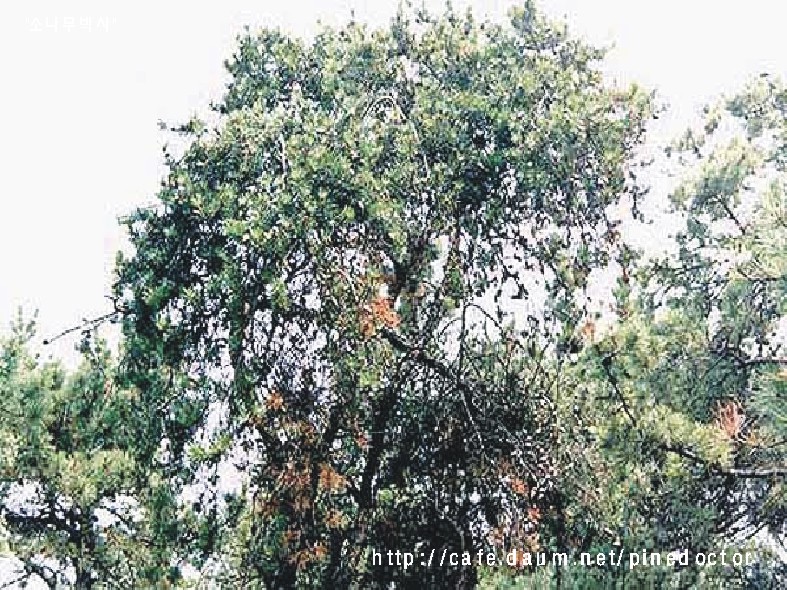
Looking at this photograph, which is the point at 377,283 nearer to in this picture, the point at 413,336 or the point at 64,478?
the point at 413,336

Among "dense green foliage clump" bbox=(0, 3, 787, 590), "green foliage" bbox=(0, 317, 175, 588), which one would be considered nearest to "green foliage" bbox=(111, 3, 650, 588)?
"dense green foliage clump" bbox=(0, 3, 787, 590)

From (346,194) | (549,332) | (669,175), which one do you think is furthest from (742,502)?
(346,194)

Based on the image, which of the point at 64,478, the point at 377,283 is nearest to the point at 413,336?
the point at 377,283

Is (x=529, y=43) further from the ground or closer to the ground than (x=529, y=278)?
further from the ground

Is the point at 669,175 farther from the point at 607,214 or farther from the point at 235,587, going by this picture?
the point at 235,587

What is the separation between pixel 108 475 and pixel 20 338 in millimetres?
1623

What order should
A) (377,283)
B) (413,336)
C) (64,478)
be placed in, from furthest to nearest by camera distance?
(64,478), (413,336), (377,283)

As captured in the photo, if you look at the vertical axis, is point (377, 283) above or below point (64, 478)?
below

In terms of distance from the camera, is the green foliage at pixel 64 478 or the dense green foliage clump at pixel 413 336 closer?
the dense green foliage clump at pixel 413 336

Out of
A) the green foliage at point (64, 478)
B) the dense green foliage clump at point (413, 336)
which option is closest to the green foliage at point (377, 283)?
the dense green foliage clump at point (413, 336)

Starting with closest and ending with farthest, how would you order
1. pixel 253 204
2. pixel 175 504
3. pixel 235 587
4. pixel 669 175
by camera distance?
pixel 253 204, pixel 175 504, pixel 235 587, pixel 669 175

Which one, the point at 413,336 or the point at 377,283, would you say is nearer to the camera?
the point at 377,283

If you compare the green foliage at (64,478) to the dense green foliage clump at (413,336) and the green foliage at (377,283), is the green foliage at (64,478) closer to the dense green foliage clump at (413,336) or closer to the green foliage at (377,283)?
the dense green foliage clump at (413,336)

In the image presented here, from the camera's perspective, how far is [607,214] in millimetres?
4562
